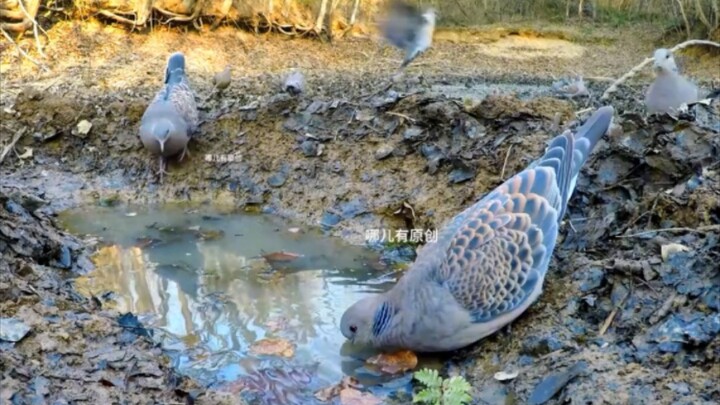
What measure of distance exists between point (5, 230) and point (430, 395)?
9.12ft

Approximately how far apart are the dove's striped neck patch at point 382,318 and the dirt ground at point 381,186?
0.41 metres

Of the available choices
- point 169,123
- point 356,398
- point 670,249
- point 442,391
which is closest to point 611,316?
point 670,249

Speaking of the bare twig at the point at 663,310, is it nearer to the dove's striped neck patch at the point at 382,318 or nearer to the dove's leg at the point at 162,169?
the dove's striped neck patch at the point at 382,318

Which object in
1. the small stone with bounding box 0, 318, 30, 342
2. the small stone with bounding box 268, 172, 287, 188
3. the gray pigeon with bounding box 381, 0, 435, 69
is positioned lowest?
the small stone with bounding box 268, 172, 287, 188

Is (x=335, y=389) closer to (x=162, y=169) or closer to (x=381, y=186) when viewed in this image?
(x=381, y=186)

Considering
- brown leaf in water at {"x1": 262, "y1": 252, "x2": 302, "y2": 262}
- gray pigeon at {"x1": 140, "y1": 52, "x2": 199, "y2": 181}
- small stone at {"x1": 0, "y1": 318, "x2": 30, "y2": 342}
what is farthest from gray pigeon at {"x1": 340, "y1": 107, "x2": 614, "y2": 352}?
gray pigeon at {"x1": 140, "y1": 52, "x2": 199, "y2": 181}

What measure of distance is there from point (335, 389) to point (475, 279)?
912mm

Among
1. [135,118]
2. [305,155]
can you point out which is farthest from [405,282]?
[135,118]

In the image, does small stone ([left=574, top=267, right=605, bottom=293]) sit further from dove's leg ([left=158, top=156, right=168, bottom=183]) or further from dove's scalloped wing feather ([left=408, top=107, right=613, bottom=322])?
dove's leg ([left=158, top=156, right=168, bottom=183])

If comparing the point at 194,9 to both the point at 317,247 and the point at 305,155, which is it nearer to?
the point at 305,155

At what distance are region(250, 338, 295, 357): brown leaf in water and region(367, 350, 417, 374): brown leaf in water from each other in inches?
18.1

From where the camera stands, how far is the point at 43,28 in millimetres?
11938

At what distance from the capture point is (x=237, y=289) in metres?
5.47

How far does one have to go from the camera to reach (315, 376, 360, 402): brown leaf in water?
4164 mm
